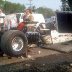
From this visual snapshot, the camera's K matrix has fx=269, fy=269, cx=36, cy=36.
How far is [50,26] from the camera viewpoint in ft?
65.4

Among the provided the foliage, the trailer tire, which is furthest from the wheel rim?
the foliage

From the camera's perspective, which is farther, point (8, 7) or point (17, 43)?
point (8, 7)

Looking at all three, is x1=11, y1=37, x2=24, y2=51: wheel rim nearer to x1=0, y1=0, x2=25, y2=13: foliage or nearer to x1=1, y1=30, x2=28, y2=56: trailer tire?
x1=1, y1=30, x2=28, y2=56: trailer tire

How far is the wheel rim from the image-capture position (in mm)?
9586

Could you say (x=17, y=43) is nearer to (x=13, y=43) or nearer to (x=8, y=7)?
(x=13, y=43)

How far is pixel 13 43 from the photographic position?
958cm

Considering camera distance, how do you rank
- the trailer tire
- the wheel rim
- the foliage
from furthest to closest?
the foliage < the wheel rim < the trailer tire

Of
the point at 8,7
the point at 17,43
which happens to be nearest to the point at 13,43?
the point at 17,43

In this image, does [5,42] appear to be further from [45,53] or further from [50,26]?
[50,26]

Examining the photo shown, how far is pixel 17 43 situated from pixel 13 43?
222 mm

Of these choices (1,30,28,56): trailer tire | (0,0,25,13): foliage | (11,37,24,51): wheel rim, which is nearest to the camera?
Answer: (1,30,28,56): trailer tire

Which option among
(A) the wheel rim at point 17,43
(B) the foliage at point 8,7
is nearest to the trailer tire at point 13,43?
(A) the wheel rim at point 17,43

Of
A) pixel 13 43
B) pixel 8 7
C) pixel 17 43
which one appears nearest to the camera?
pixel 13 43

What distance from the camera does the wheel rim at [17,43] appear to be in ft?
31.4
